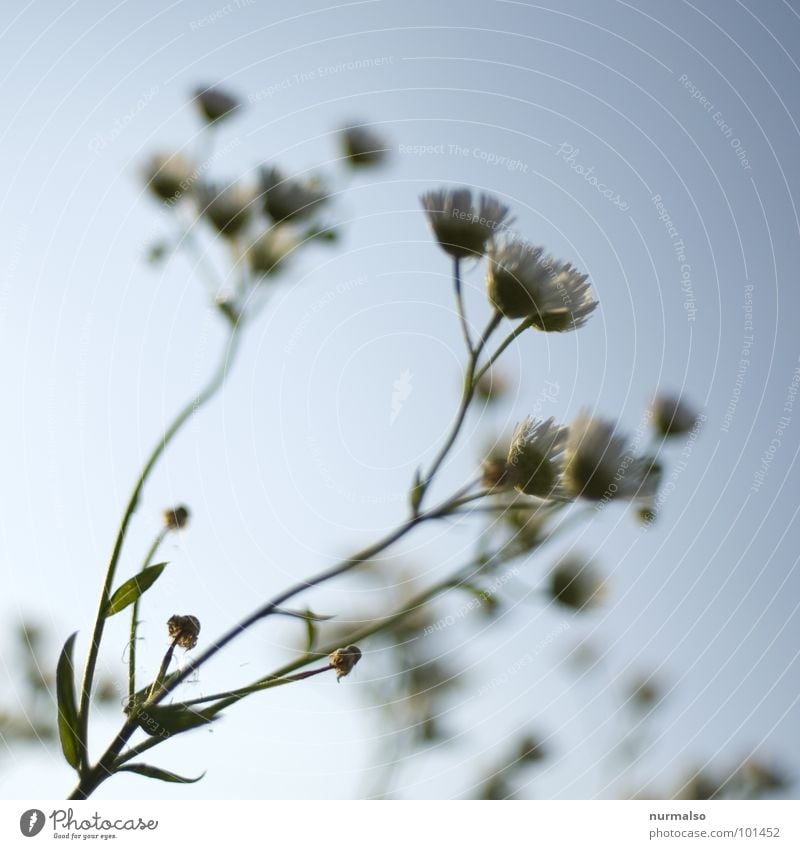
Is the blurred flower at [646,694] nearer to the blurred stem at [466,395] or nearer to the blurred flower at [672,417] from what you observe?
the blurred flower at [672,417]

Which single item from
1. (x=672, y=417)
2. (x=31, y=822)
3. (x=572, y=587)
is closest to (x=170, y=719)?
(x=31, y=822)

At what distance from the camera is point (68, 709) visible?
34 centimetres

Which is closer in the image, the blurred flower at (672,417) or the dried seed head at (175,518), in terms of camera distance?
the dried seed head at (175,518)

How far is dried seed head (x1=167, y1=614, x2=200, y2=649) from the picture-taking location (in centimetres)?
Result: 35

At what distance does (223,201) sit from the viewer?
1.57ft

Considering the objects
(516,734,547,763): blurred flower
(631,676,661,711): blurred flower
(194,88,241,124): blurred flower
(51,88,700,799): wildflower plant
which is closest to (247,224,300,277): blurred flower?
(51,88,700,799): wildflower plant

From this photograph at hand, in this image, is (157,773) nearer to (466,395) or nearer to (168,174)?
(466,395)

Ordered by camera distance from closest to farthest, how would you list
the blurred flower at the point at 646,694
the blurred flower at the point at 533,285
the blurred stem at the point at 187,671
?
the blurred stem at the point at 187,671
the blurred flower at the point at 533,285
the blurred flower at the point at 646,694

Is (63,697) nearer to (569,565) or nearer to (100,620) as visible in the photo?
(100,620)

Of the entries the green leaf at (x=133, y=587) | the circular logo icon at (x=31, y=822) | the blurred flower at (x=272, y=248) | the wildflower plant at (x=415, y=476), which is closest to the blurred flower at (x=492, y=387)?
the wildflower plant at (x=415, y=476)

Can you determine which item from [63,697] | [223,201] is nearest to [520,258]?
[223,201]

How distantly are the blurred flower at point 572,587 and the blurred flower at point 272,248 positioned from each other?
272 millimetres

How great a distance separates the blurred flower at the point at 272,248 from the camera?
46 cm

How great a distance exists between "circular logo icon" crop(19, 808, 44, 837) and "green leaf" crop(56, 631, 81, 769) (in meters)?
0.14
